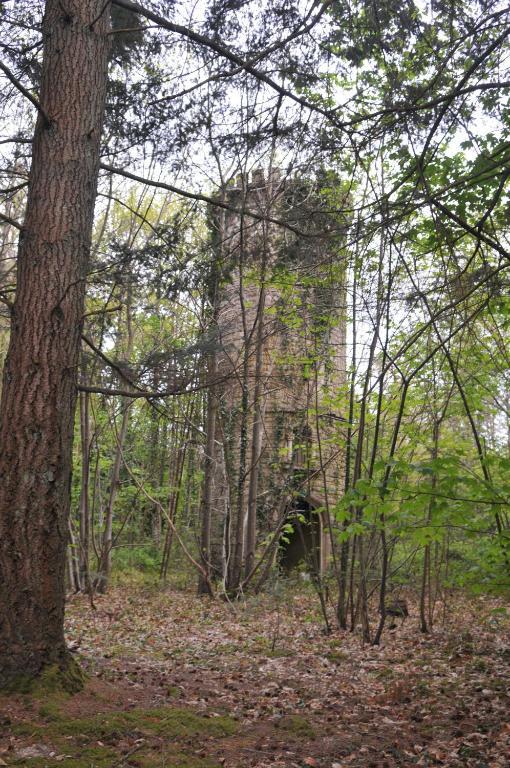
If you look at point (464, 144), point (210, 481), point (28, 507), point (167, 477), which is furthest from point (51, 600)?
point (167, 477)

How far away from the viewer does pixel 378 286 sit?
7648 mm

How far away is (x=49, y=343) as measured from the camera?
4645 millimetres

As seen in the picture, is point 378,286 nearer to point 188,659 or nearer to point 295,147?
point 295,147

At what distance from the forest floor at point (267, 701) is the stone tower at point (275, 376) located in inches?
72.4

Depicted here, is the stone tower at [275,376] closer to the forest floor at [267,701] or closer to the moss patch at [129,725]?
the forest floor at [267,701]

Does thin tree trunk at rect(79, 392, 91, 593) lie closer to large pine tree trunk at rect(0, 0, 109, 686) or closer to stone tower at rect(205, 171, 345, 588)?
stone tower at rect(205, 171, 345, 588)

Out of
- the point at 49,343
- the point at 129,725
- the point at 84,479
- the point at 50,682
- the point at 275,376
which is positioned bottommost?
the point at 129,725

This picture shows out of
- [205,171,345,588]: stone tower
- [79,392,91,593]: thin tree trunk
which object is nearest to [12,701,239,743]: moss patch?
[205,171,345,588]: stone tower

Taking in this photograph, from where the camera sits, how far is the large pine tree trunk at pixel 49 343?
4359mm

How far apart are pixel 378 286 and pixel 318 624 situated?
4.89 metres

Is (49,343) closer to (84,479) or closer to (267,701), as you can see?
(267,701)

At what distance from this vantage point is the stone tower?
6.86m

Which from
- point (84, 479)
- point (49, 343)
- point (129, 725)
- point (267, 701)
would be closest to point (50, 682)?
point (129, 725)

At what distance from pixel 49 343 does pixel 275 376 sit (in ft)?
11.3
